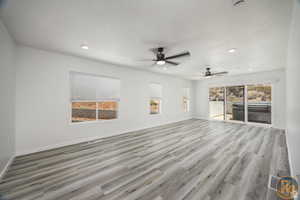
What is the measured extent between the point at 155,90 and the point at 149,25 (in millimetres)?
4121

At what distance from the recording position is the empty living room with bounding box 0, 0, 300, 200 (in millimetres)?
1707

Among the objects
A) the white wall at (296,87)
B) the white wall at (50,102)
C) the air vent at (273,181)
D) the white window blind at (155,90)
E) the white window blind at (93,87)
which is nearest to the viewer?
the white wall at (296,87)

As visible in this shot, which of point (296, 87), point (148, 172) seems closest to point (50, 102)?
point (148, 172)

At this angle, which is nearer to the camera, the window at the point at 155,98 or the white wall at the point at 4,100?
the white wall at the point at 4,100

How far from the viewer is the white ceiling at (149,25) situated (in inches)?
66.2

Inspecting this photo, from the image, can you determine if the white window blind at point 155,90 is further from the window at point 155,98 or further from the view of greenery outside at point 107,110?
the view of greenery outside at point 107,110

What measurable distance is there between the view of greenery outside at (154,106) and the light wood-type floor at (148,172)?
2.81 metres

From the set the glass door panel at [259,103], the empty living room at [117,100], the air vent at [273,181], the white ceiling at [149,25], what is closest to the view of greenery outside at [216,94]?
the glass door panel at [259,103]

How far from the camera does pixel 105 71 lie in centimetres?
432

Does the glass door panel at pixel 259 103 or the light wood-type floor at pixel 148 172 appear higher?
the glass door panel at pixel 259 103

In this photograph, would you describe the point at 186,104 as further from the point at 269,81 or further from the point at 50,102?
the point at 50,102

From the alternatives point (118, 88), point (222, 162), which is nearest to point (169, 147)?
point (222, 162)

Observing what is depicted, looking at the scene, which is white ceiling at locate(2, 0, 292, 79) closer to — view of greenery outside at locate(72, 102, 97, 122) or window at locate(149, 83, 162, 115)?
view of greenery outside at locate(72, 102, 97, 122)

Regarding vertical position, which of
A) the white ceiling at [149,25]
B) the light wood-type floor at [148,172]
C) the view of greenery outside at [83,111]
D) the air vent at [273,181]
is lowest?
the light wood-type floor at [148,172]
